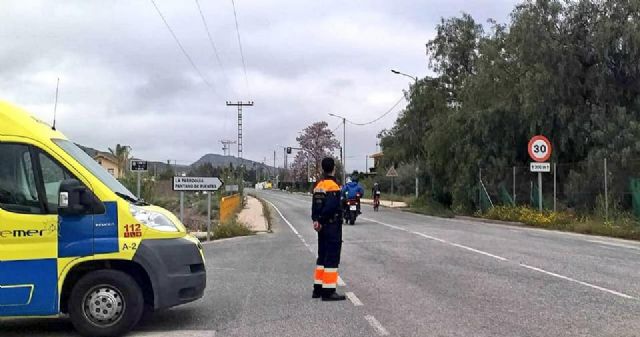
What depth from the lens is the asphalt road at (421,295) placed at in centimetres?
696

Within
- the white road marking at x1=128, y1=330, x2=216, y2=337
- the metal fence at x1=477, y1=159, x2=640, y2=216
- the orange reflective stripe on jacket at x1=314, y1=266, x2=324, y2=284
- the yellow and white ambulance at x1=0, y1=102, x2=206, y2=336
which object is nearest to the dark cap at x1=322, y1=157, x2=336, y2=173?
the orange reflective stripe on jacket at x1=314, y1=266, x2=324, y2=284

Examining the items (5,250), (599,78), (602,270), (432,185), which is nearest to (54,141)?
(5,250)

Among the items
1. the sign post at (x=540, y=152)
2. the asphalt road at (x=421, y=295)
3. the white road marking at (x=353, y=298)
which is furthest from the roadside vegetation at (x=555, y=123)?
the white road marking at (x=353, y=298)

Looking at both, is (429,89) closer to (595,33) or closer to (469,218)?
(469,218)

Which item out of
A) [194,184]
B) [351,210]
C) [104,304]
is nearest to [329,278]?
[104,304]

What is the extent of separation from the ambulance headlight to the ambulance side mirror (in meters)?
0.34

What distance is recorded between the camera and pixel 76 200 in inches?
247

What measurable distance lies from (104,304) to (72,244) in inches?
27.2

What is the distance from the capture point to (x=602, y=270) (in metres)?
11.2

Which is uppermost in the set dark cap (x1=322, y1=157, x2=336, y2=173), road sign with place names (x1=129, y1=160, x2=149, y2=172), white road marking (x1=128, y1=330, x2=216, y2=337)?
road sign with place names (x1=129, y1=160, x2=149, y2=172)

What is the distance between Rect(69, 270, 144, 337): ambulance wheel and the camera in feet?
21.3

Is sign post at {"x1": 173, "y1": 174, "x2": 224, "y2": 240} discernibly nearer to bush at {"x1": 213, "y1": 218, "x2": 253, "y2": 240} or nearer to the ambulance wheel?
bush at {"x1": 213, "y1": 218, "x2": 253, "y2": 240}

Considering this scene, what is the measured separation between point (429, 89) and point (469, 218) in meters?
12.5

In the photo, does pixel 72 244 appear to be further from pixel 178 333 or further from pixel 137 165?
pixel 137 165
